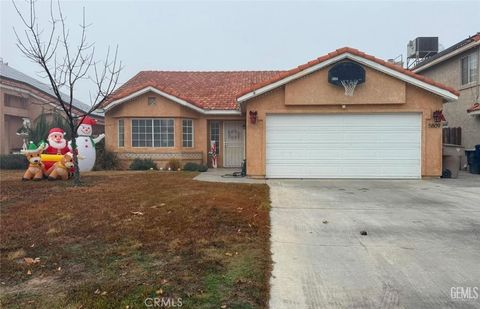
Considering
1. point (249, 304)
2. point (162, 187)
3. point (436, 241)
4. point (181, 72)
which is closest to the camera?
point (249, 304)

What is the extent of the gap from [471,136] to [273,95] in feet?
30.8

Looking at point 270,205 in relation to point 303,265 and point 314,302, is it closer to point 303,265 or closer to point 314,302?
point 303,265

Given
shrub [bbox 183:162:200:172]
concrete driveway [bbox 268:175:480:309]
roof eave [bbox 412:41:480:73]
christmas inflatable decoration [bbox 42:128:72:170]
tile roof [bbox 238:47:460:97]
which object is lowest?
concrete driveway [bbox 268:175:480:309]

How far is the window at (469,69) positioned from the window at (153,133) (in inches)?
511

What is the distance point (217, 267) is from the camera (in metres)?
4.64

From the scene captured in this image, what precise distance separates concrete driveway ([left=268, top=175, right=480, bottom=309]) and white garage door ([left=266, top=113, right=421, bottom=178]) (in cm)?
382

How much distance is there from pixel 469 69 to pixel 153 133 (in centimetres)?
1402

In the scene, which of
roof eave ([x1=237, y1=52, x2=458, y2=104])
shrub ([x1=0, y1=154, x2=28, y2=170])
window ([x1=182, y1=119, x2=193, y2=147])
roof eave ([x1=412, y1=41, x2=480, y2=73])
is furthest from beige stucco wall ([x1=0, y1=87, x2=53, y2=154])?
roof eave ([x1=412, y1=41, x2=480, y2=73])

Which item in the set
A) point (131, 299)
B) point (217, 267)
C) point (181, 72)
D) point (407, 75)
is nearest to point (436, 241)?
point (217, 267)

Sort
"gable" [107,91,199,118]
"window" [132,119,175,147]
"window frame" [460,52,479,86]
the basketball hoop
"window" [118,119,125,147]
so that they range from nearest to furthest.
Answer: the basketball hoop
"window frame" [460,52,479,86]
"gable" [107,91,199,118]
"window" [132,119,175,147]
"window" [118,119,125,147]

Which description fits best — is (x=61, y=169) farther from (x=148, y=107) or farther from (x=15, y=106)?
(x=15, y=106)

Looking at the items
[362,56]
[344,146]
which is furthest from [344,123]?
[362,56]

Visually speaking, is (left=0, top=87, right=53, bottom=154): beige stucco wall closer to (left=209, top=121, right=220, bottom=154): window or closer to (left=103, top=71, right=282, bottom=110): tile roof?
(left=103, top=71, right=282, bottom=110): tile roof

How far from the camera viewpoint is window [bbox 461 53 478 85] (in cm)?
1672
